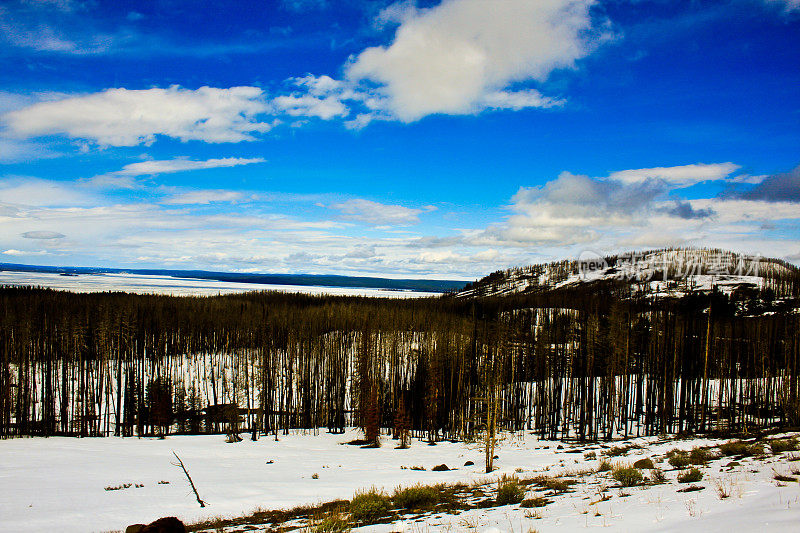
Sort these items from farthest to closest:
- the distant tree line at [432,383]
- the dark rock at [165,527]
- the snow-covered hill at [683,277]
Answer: the snow-covered hill at [683,277] → the distant tree line at [432,383] → the dark rock at [165,527]

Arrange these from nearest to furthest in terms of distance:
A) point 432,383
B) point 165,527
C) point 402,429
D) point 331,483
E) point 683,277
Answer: point 165,527, point 331,483, point 402,429, point 432,383, point 683,277

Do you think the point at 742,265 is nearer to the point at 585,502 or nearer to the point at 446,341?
the point at 446,341

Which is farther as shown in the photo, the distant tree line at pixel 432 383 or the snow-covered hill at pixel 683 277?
the snow-covered hill at pixel 683 277

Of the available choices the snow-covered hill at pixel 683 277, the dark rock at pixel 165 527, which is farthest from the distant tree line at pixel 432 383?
the snow-covered hill at pixel 683 277

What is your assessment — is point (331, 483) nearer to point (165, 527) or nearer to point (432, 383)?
point (165, 527)

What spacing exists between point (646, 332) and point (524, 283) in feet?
455

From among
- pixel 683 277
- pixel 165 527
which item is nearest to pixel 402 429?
pixel 165 527

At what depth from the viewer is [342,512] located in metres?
16.2

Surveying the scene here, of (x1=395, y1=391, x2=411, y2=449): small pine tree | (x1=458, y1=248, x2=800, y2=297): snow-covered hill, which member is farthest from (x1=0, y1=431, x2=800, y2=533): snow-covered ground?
(x1=458, y1=248, x2=800, y2=297): snow-covered hill

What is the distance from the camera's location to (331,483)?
25.6 m

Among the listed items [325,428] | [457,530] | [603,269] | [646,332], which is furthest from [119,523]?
[603,269]

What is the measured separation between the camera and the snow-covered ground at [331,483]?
1087 centimetres

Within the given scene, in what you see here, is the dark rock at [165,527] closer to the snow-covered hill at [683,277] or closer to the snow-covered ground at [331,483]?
the snow-covered ground at [331,483]

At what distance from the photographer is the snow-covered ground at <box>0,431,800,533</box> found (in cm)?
1087
